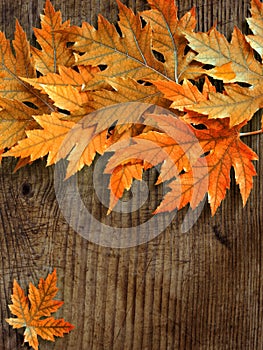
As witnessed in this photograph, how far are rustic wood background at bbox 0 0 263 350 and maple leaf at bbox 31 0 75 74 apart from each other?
194 mm

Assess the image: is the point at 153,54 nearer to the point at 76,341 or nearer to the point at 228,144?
the point at 228,144

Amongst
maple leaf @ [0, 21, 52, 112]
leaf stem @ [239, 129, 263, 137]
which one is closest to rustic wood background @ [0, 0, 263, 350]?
leaf stem @ [239, 129, 263, 137]

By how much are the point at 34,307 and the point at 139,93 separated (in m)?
0.45

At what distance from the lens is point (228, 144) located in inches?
36.4

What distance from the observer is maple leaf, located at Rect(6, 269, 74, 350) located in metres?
0.97

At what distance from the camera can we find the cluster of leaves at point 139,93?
90 cm

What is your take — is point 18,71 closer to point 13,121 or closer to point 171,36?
point 13,121

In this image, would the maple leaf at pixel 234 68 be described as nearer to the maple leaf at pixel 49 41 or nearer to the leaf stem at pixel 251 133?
the leaf stem at pixel 251 133

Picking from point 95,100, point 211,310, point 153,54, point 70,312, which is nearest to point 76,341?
point 70,312

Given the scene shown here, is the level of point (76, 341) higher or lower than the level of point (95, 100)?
lower

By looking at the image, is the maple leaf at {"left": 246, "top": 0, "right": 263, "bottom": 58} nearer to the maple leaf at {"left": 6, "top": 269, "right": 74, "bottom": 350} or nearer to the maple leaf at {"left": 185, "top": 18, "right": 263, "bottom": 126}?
the maple leaf at {"left": 185, "top": 18, "right": 263, "bottom": 126}

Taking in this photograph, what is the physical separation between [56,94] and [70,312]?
1.40 ft

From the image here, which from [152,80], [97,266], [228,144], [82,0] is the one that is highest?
[82,0]

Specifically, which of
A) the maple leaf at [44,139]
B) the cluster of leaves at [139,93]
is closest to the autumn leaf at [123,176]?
the cluster of leaves at [139,93]
